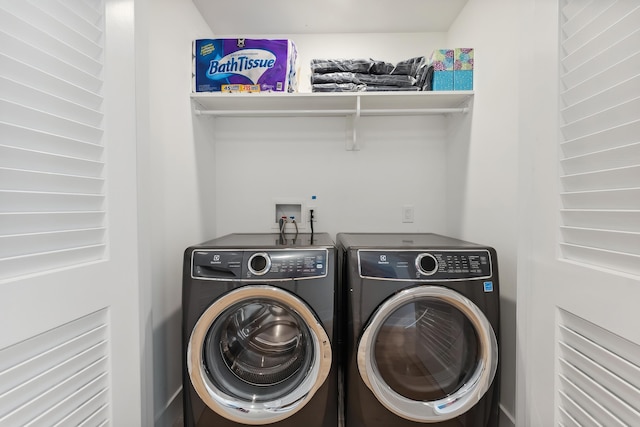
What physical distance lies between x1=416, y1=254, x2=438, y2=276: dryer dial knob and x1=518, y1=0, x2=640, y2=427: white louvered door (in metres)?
0.31

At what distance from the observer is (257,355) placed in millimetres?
1398

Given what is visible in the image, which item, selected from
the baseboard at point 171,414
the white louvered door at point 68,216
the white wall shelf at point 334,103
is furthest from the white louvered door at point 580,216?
the baseboard at point 171,414

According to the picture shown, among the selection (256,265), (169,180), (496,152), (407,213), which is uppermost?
(496,152)

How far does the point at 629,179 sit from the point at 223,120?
2.07m

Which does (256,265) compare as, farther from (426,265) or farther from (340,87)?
(340,87)

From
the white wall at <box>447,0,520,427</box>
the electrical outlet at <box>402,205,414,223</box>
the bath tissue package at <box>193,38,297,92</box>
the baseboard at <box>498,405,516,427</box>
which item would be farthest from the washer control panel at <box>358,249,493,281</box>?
the bath tissue package at <box>193,38,297,92</box>

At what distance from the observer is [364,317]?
1266 mm

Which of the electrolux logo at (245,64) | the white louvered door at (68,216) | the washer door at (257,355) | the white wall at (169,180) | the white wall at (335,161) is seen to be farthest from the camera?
the white wall at (335,161)

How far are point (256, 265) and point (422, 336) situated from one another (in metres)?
0.76

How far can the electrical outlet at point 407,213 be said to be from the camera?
216 cm

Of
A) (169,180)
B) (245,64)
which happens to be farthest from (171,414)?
(245,64)

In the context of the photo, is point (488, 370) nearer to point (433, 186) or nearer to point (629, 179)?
point (629, 179)

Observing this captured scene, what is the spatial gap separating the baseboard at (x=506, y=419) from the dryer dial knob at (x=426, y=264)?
833 millimetres

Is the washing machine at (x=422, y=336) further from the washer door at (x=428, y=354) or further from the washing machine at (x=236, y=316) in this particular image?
the washing machine at (x=236, y=316)
